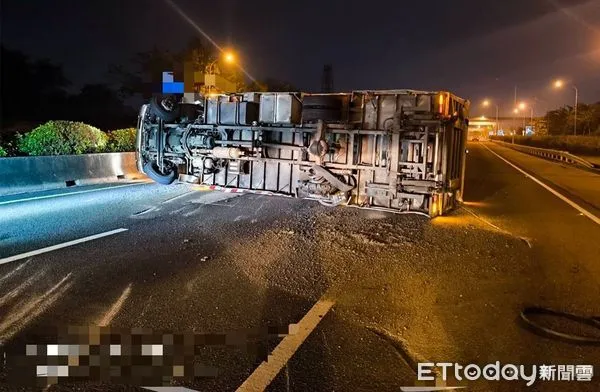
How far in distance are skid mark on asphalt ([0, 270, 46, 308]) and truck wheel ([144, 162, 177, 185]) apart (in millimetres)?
6521

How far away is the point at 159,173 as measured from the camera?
1228 centimetres

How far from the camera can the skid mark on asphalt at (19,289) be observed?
4.86 meters

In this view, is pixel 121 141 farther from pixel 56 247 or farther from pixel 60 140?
pixel 56 247

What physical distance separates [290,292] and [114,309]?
1.80m

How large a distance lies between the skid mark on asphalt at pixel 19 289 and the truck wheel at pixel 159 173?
6521 mm

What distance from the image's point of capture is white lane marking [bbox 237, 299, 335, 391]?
11.2 ft

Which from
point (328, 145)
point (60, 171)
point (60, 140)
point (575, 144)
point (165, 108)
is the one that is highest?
point (575, 144)

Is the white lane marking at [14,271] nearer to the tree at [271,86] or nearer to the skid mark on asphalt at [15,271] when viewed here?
the skid mark on asphalt at [15,271]

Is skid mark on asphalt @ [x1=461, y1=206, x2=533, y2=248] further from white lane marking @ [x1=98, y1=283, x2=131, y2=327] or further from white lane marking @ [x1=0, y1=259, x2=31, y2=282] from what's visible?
white lane marking @ [x1=0, y1=259, x2=31, y2=282]

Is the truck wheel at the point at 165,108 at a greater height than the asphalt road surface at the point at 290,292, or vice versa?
the truck wheel at the point at 165,108

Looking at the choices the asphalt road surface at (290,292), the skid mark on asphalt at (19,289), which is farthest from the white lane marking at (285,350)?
the skid mark on asphalt at (19,289)

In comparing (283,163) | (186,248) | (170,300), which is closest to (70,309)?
(170,300)

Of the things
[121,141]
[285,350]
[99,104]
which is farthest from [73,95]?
[285,350]

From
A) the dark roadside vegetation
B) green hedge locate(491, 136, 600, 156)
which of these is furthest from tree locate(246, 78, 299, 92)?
green hedge locate(491, 136, 600, 156)
